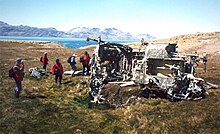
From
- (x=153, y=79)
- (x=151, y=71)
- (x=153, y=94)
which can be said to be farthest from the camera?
(x=151, y=71)

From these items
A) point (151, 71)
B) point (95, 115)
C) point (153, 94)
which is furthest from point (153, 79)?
point (95, 115)

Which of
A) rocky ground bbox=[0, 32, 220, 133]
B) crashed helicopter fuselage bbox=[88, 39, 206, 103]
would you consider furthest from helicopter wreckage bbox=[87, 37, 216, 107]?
rocky ground bbox=[0, 32, 220, 133]

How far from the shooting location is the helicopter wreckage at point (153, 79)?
19625 millimetres

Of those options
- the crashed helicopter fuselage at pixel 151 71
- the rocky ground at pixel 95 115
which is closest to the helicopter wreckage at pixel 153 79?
the crashed helicopter fuselage at pixel 151 71

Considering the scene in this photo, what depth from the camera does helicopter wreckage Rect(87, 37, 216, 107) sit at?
19.6 meters

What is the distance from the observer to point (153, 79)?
20.1m

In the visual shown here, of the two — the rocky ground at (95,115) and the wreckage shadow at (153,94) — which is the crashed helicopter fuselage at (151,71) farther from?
the rocky ground at (95,115)

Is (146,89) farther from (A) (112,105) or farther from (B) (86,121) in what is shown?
(B) (86,121)

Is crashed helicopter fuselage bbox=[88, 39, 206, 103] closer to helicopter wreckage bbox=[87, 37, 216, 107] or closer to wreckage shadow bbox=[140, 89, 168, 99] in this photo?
helicopter wreckage bbox=[87, 37, 216, 107]

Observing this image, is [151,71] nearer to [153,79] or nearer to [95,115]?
[153,79]

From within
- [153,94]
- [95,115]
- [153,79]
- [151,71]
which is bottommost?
[95,115]

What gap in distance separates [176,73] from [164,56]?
2.29 m

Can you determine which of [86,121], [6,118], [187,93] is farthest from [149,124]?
[6,118]

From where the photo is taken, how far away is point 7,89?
847 inches
